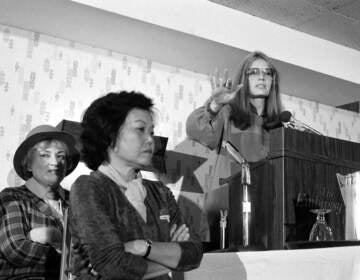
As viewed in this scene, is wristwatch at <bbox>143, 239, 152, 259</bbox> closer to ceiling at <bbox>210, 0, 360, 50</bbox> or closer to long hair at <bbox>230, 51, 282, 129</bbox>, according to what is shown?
long hair at <bbox>230, 51, 282, 129</bbox>

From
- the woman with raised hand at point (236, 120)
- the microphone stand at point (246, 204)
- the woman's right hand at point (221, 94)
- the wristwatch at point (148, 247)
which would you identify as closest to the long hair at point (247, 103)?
the woman with raised hand at point (236, 120)

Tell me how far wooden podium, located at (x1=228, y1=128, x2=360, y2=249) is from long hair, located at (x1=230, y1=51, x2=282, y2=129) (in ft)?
1.74

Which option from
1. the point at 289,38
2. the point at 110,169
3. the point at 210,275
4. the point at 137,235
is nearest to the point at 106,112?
the point at 110,169

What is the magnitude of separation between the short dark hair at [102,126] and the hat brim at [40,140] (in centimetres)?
101

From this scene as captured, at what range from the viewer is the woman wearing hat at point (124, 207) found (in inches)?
53.2

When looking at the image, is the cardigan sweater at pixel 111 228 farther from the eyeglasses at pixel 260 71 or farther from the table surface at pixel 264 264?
the eyeglasses at pixel 260 71

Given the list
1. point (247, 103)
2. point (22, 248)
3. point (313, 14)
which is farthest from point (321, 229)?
point (313, 14)

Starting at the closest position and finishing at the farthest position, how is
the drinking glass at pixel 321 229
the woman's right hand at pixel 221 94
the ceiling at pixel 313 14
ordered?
the drinking glass at pixel 321 229, the woman's right hand at pixel 221 94, the ceiling at pixel 313 14

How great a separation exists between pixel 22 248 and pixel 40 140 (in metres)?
0.65

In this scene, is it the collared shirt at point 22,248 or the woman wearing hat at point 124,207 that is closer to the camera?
the woman wearing hat at point 124,207

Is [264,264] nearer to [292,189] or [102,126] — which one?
[292,189]

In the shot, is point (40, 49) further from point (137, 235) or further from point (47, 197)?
point (137, 235)

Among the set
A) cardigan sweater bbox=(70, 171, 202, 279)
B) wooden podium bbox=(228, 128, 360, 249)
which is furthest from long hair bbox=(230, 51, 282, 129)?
cardigan sweater bbox=(70, 171, 202, 279)

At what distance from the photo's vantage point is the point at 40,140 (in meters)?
2.59
